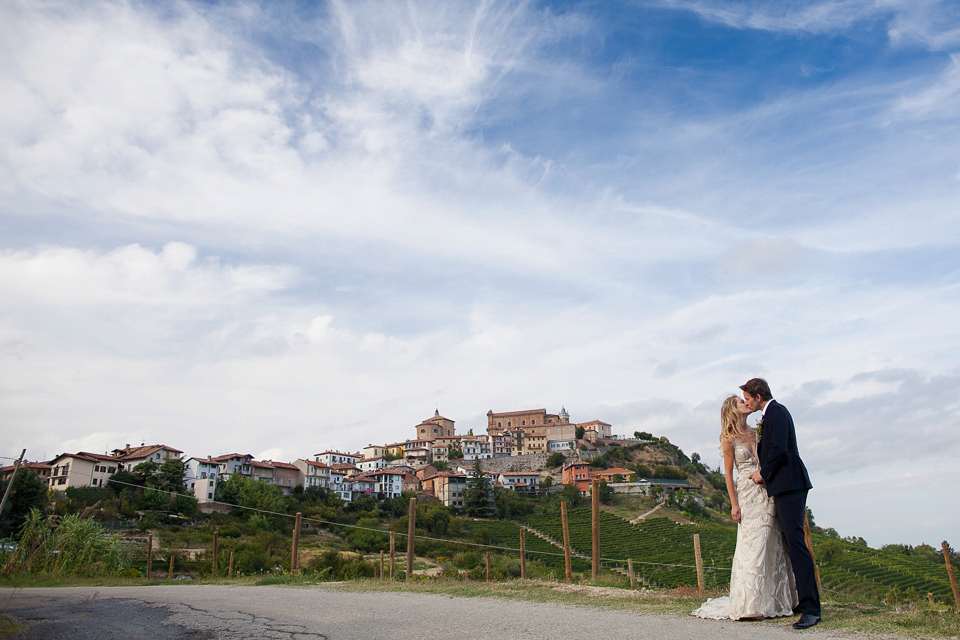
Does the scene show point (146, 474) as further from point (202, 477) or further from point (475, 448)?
point (475, 448)

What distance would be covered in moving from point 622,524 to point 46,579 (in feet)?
207

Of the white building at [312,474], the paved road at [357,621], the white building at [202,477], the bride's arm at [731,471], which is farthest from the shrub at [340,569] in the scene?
the white building at [312,474]

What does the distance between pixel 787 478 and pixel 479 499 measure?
7161 cm

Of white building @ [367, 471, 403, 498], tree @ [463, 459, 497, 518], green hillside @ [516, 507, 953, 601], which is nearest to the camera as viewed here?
green hillside @ [516, 507, 953, 601]

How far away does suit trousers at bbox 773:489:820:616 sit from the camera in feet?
14.3

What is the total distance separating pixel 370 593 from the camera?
7.46 m

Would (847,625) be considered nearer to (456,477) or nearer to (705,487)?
(456,477)

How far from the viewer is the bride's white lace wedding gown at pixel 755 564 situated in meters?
4.74

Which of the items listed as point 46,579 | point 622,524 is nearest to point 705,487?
point 622,524

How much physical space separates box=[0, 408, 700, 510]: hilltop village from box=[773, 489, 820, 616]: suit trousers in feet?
190

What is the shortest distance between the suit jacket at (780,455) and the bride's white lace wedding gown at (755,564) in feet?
1.09

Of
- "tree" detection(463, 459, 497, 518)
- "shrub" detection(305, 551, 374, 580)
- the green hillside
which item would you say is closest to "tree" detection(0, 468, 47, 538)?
"shrub" detection(305, 551, 374, 580)

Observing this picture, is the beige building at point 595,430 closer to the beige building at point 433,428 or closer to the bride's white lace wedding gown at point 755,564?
the beige building at point 433,428

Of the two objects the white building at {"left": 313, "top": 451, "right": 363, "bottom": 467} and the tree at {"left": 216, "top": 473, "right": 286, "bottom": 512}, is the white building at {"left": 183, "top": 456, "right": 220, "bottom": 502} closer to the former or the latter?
the tree at {"left": 216, "top": 473, "right": 286, "bottom": 512}
